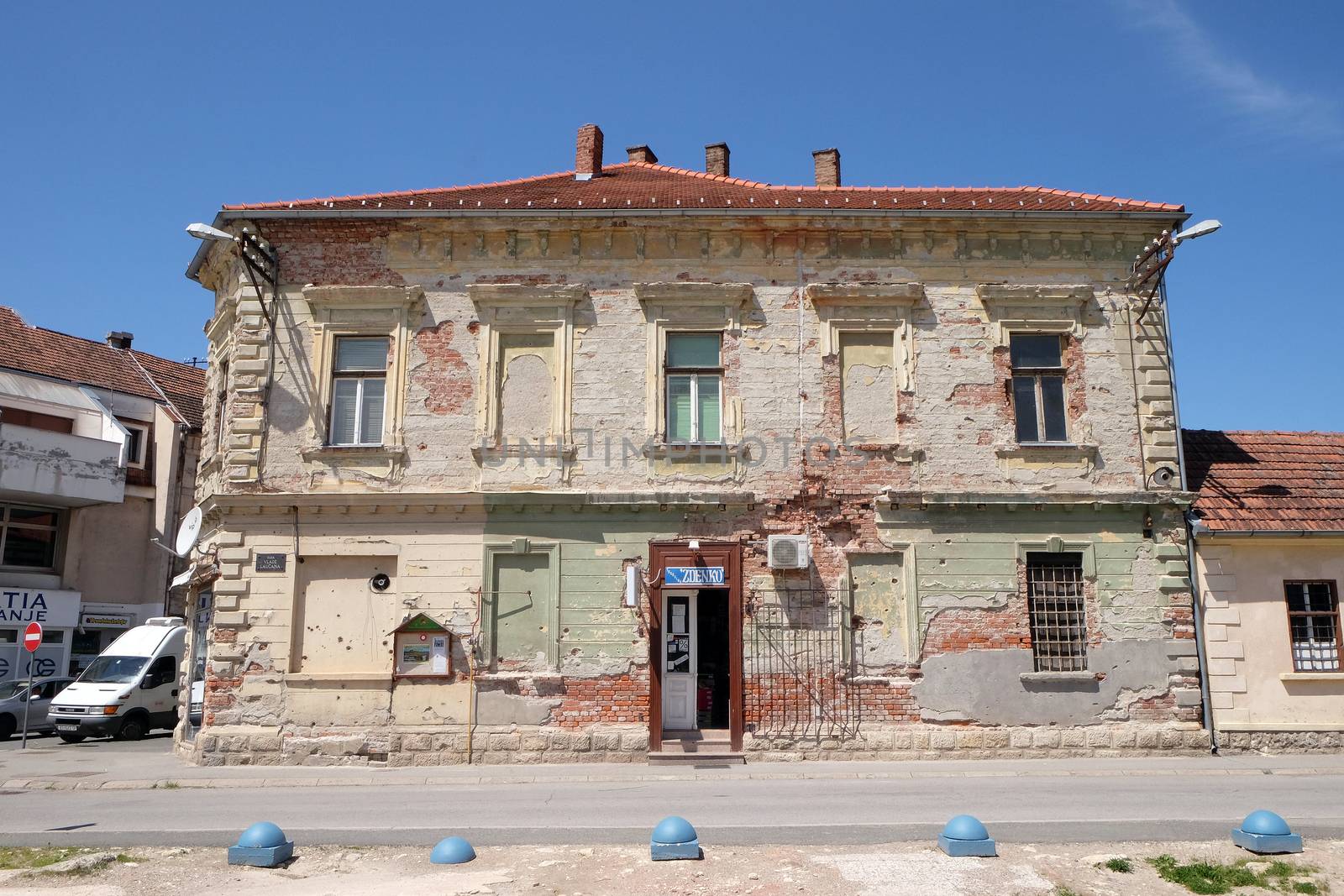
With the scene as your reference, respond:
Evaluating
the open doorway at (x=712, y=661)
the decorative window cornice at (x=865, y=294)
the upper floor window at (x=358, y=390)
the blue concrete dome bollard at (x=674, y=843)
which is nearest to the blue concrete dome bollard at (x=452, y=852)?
the blue concrete dome bollard at (x=674, y=843)

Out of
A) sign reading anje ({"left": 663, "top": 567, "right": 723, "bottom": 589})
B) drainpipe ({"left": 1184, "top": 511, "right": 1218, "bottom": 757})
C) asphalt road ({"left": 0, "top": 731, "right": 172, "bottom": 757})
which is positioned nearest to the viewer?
drainpipe ({"left": 1184, "top": 511, "right": 1218, "bottom": 757})

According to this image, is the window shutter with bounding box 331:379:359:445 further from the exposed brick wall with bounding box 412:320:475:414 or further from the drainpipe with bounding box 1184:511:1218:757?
the drainpipe with bounding box 1184:511:1218:757

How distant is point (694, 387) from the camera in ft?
52.1

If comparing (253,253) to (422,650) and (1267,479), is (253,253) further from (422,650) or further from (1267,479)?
(1267,479)

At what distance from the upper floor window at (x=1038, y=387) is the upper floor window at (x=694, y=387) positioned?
4.53m

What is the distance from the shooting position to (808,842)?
862 cm

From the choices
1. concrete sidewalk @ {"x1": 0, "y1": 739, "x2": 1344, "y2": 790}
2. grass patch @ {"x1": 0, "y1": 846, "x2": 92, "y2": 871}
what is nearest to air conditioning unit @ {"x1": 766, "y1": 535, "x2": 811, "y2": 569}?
concrete sidewalk @ {"x1": 0, "y1": 739, "x2": 1344, "y2": 790}

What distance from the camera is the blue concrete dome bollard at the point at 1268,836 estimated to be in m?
7.95

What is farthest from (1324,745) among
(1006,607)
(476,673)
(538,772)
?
(476,673)

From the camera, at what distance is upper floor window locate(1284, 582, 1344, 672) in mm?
14938

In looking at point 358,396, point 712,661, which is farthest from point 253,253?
point 712,661

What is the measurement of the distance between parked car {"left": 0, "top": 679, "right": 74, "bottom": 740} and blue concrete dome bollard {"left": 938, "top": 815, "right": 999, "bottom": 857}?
21.2 metres

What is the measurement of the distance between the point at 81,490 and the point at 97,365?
5.42m

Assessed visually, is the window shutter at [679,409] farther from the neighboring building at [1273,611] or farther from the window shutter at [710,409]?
the neighboring building at [1273,611]
